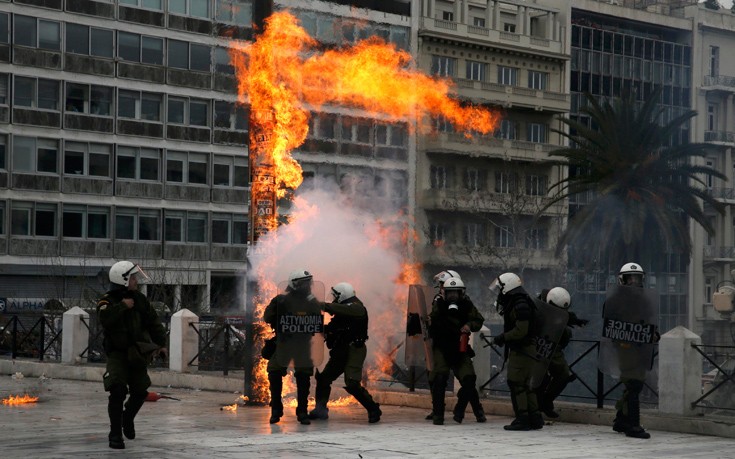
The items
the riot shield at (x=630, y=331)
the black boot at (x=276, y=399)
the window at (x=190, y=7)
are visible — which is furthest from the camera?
the window at (x=190, y=7)

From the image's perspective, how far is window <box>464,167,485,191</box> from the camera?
6781 centimetres

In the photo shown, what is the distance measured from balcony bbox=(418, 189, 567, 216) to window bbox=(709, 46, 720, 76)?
22667mm

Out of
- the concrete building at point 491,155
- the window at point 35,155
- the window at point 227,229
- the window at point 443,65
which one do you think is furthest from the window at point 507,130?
the window at point 35,155

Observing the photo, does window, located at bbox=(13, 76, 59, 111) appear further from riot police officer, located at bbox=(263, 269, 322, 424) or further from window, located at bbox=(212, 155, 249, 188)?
riot police officer, located at bbox=(263, 269, 322, 424)

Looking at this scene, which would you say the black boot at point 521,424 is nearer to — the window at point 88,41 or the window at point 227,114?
the window at point 88,41

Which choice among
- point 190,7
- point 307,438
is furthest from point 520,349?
point 190,7

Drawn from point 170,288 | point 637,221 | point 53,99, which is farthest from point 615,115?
point 53,99

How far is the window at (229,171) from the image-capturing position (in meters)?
62.6

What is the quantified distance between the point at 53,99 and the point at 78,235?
19.2 ft

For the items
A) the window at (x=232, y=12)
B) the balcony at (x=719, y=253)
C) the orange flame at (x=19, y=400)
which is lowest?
the orange flame at (x=19, y=400)

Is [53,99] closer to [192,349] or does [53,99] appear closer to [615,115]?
[615,115]

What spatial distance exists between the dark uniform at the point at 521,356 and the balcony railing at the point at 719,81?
7096 centimetres

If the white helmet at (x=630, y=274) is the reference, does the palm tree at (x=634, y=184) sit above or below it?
above

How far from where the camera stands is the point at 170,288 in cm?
5678
